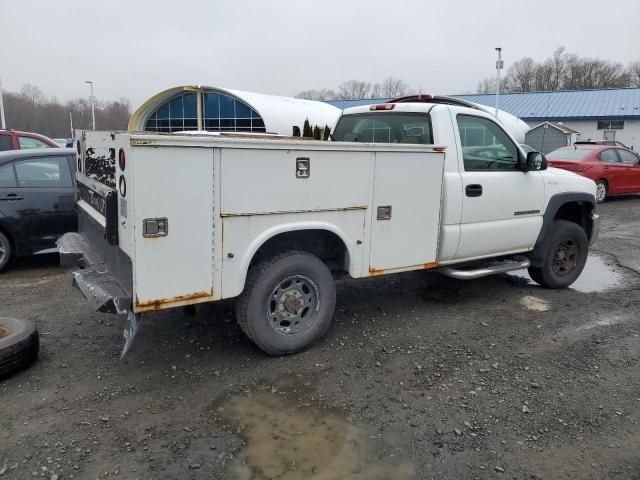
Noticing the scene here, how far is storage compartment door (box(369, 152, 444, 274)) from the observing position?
14.8ft

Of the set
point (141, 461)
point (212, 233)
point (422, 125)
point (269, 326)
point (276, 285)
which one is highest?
point (422, 125)

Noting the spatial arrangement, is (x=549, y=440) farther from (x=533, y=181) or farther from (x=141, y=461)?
(x=533, y=181)

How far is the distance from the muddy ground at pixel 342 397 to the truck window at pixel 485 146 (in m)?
1.53

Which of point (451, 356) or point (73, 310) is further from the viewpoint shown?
point (73, 310)

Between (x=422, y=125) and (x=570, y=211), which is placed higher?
(x=422, y=125)

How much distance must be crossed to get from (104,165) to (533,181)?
4.28m

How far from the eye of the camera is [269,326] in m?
4.15

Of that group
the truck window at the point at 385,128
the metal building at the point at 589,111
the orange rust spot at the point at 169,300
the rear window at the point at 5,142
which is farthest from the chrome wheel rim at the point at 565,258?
the metal building at the point at 589,111

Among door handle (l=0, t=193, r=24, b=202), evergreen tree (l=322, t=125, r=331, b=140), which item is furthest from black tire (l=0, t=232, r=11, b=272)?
evergreen tree (l=322, t=125, r=331, b=140)

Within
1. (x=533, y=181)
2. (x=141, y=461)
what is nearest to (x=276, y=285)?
(x=141, y=461)

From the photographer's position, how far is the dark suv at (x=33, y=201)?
6.56m

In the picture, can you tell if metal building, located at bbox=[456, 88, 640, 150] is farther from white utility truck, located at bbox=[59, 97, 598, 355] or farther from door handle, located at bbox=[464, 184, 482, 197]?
door handle, located at bbox=[464, 184, 482, 197]

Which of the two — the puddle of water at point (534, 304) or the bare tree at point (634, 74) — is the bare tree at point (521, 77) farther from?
the puddle of water at point (534, 304)

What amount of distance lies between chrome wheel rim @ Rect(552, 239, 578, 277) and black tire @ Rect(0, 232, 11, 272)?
21.9 ft
